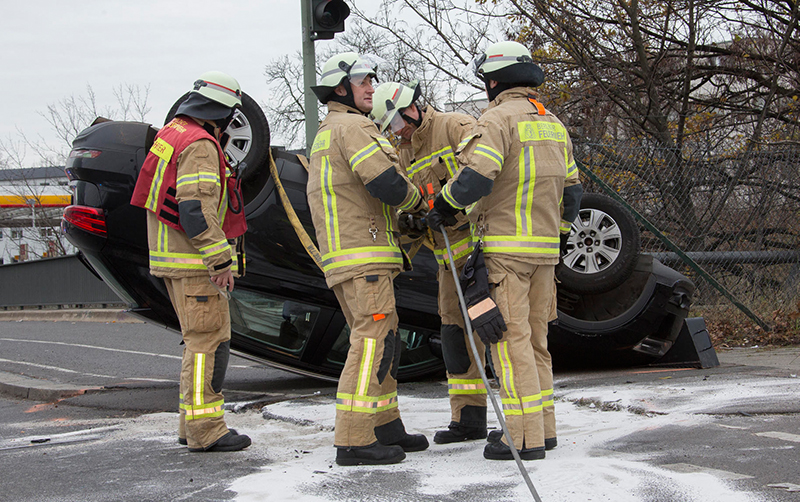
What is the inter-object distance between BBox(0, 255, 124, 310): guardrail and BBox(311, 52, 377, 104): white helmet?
15.5 metres

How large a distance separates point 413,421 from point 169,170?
1991 mm

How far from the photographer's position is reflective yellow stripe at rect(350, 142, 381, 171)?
138 inches

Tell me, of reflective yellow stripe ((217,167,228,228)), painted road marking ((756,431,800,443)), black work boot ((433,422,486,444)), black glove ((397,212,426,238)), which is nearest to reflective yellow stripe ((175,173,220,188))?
reflective yellow stripe ((217,167,228,228))

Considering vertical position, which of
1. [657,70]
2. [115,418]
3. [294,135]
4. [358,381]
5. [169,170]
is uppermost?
[294,135]

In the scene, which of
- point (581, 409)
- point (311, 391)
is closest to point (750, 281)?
point (581, 409)

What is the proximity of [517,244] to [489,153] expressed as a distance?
0.45 metres

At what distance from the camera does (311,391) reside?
18.9 ft

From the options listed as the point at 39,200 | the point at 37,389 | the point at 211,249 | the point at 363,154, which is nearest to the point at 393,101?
the point at 363,154

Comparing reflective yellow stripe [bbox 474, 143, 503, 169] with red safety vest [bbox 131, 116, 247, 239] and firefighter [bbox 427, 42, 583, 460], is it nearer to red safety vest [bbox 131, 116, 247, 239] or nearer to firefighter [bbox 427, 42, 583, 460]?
firefighter [bbox 427, 42, 583, 460]

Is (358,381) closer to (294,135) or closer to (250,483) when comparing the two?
(250,483)

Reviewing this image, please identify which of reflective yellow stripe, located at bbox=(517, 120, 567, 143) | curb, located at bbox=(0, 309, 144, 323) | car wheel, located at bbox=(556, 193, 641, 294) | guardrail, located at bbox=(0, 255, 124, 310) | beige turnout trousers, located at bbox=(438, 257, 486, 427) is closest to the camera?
reflective yellow stripe, located at bbox=(517, 120, 567, 143)

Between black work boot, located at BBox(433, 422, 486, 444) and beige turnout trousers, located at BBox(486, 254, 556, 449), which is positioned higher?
beige turnout trousers, located at BBox(486, 254, 556, 449)

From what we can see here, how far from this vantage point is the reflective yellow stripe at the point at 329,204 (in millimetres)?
3629

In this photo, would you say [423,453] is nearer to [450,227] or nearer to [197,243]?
[450,227]
